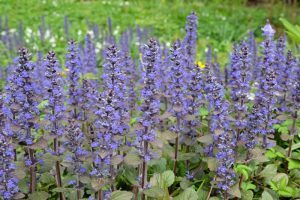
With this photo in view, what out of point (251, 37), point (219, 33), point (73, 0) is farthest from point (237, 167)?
point (73, 0)

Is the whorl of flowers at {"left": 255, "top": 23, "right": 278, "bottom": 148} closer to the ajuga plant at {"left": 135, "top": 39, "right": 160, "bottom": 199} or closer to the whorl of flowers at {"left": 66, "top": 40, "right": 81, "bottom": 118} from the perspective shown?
the ajuga plant at {"left": 135, "top": 39, "right": 160, "bottom": 199}

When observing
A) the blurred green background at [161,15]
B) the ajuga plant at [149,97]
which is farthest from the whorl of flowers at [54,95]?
the blurred green background at [161,15]

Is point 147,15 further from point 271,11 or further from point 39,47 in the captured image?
point 39,47

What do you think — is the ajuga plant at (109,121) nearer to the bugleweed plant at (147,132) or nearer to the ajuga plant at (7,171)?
the bugleweed plant at (147,132)

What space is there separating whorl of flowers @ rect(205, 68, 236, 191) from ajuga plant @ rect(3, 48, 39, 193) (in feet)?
3.94

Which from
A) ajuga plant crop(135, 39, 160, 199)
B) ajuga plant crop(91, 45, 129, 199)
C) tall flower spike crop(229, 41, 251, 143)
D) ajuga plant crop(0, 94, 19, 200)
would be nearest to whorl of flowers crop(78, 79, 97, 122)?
ajuga plant crop(91, 45, 129, 199)

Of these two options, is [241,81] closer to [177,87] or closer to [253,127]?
[253,127]

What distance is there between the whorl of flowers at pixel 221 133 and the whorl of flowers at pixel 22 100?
120 centimetres

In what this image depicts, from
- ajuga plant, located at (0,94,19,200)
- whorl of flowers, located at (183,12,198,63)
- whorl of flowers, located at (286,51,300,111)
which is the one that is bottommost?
ajuga plant, located at (0,94,19,200)

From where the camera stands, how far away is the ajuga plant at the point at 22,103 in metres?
2.95

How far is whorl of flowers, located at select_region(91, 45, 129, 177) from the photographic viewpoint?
2846 millimetres

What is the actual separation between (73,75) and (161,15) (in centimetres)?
838

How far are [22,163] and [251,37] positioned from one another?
3405mm

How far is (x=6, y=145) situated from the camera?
2.85 metres
